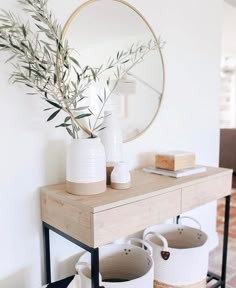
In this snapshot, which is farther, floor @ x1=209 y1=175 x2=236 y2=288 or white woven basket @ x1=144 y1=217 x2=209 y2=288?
floor @ x1=209 y1=175 x2=236 y2=288

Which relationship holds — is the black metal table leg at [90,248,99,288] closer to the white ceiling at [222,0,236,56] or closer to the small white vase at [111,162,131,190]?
the small white vase at [111,162,131,190]

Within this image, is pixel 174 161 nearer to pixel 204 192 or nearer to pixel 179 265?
pixel 204 192

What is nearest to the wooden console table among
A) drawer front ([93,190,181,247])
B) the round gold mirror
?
drawer front ([93,190,181,247])

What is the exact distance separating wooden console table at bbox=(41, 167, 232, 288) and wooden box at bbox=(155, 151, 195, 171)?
0.10 metres

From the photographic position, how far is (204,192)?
1.57 meters

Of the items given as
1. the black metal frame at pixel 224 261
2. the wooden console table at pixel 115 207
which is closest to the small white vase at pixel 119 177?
the wooden console table at pixel 115 207

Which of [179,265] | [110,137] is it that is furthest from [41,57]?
[179,265]

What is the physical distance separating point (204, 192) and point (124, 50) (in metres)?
0.90

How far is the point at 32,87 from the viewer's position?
1.27 meters

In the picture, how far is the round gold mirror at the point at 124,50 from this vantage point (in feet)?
4.81

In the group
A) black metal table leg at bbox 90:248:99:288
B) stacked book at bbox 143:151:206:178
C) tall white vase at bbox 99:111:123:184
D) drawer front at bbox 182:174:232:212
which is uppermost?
tall white vase at bbox 99:111:123:184

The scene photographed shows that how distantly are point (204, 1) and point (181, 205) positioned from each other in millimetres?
1573

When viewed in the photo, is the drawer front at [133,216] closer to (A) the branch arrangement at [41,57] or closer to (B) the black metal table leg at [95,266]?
(B) the black metal table leg at [95,266]

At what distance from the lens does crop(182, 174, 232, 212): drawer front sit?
57.9 inches
